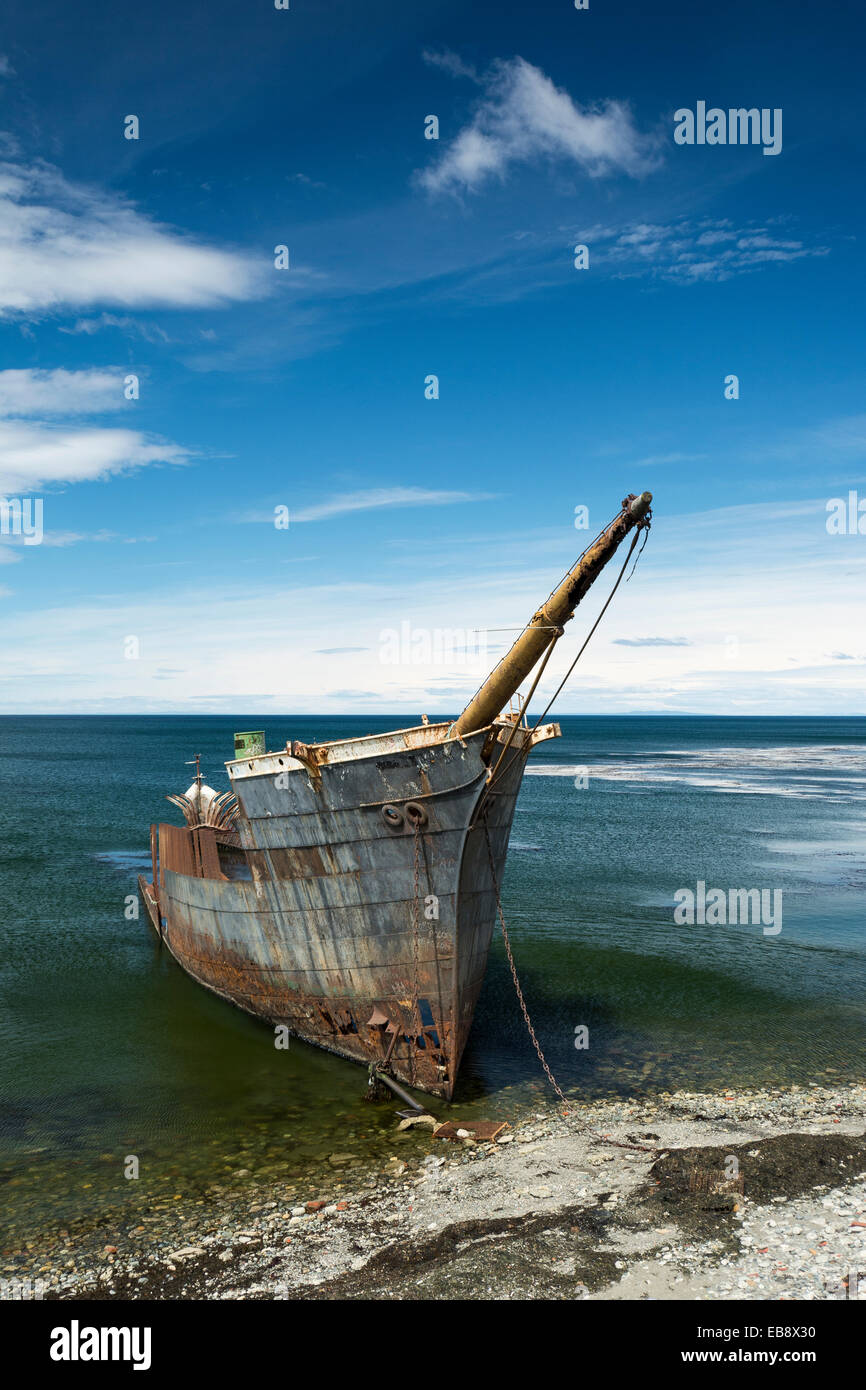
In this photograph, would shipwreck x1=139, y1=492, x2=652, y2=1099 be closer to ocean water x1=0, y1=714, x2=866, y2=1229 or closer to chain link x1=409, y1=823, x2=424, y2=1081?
chain link x1=409, y1=823, x2=424, y2=1081

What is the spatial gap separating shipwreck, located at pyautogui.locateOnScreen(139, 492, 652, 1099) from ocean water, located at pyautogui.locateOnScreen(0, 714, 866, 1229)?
1.45 metres

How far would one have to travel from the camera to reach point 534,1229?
11453 mm

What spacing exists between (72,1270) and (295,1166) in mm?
3992

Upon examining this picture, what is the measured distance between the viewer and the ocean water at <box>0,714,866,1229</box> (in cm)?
1568

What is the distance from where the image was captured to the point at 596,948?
1120 inches

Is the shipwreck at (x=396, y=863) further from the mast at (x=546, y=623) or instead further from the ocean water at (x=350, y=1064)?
the ocean water at (x=350, y=1064)
